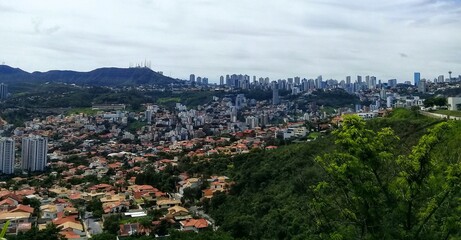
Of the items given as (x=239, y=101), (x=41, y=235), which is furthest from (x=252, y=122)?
(x=41, y=235)

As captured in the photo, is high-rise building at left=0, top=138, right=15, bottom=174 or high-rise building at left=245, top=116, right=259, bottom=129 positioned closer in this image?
high-rise building at left=0, top=138, right=15, bottom=174

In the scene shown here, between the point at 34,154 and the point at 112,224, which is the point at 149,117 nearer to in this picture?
the point at 34,154

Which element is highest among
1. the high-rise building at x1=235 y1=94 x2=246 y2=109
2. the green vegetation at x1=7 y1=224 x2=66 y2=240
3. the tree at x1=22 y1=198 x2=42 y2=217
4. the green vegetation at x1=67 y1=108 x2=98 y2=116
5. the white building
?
the high-rise building at x1=235 y1=94 x2=246 y2=109

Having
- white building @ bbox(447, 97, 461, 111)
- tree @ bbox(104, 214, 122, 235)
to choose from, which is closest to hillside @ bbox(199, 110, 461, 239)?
tree @ bbox(104, 214, 122, 235)

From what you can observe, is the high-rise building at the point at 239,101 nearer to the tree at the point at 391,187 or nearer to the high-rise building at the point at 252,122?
the high-rise building at the point at 252,122

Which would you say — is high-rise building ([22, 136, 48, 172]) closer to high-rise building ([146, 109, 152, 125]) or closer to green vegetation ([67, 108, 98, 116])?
high-rise building ([146, 109, 152, 125])

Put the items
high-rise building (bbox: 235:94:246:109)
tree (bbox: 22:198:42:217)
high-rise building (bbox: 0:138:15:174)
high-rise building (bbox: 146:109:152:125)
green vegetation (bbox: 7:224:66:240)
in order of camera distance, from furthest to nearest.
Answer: high-rise building (bbox: 235:94:246:109), high-rise building (bbox: 146:109:152:125), high-rise building (bbox: 0:138:15:174), tree (bbox: 22:198:42:217), green vegetation (bbox: 7:224:66:240)

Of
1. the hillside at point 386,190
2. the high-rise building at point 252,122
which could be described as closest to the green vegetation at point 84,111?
the high-rise building at point 252,122
